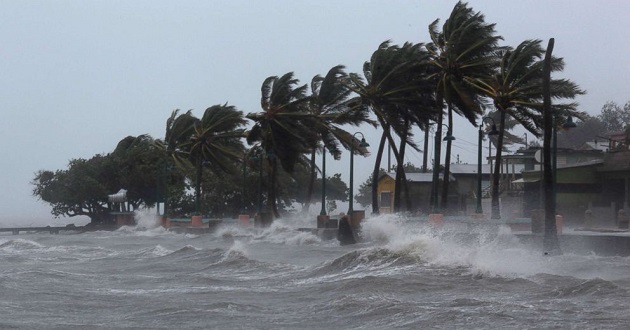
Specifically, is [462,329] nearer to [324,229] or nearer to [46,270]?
[46,270]

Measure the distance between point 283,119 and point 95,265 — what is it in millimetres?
25570

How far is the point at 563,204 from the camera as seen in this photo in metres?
40.9

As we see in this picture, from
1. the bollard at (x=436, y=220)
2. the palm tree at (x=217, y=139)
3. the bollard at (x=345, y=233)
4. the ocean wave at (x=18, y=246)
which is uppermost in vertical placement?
the palm tree at (x=217, y=139)

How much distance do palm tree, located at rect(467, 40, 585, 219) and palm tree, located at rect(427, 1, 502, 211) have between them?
841 millimetres

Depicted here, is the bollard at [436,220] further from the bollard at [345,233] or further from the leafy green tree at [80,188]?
the leafy green tree at [80,188]

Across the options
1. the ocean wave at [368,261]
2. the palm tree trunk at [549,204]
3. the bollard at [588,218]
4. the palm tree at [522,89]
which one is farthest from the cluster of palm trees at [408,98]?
the ocean wave at [368,261]

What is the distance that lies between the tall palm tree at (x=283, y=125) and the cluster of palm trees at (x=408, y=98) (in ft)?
0.18

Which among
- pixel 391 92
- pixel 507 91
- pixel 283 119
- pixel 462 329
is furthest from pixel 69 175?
pixel 462 329

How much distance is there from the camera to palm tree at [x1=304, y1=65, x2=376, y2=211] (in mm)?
46969

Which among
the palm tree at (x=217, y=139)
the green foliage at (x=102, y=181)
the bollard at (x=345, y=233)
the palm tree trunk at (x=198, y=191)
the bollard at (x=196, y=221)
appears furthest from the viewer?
the green foliage at (x=102, y=181)

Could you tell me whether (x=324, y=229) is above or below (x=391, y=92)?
below

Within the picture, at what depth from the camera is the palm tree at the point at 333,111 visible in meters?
47.0

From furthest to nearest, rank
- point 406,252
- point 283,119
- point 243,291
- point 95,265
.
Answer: point 283,119 < point 95,265 < point 406,252 < point 243,291

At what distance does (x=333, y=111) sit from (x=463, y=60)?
12.4 m
